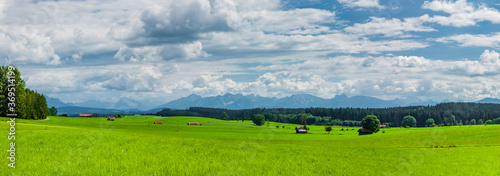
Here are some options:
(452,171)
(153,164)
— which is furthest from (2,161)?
(452,171)

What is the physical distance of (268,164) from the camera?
66.3ft

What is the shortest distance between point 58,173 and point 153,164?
15.3ft

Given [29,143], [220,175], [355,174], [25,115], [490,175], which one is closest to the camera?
[220,175]

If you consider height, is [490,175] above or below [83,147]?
below

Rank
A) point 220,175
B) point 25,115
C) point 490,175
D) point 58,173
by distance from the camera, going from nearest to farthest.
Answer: point 58,173, point 220,175, point 490,175, point 25,115

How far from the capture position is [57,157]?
1786cm

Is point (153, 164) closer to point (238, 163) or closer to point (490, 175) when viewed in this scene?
point (238, 163)

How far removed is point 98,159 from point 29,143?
10406 mm

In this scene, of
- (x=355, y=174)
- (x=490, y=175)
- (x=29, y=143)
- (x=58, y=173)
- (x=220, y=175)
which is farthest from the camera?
(x=29, y=143)

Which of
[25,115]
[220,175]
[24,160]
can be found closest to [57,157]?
[24,160]

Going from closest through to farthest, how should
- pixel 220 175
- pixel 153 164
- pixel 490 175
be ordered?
pixel 220 175, pixel 153 164, pixel 490 175

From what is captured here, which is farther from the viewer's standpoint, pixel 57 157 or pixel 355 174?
pixel 355 174

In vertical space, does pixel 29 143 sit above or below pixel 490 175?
above

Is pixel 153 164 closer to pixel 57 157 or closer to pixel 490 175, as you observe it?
pixel 57 157
